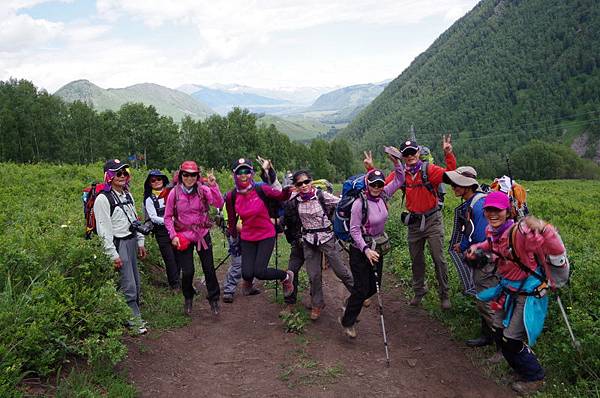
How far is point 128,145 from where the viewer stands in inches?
2296

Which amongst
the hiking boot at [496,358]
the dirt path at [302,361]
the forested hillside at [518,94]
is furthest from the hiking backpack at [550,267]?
the forested hillside at [518,94]

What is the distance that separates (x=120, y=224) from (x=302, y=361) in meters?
3.21

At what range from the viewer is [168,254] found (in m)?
8.67

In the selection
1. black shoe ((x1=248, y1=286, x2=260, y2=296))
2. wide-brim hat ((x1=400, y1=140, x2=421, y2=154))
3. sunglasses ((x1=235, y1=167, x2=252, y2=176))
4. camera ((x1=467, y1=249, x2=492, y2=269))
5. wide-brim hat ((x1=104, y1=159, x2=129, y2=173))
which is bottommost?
black shoe ((x1=248, y1=286, x2=260, y2=296))

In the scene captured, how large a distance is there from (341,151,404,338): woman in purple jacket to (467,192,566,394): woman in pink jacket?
145 centimetres

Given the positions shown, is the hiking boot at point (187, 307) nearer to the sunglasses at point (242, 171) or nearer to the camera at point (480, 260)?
the sunglasses at point (242, 171)

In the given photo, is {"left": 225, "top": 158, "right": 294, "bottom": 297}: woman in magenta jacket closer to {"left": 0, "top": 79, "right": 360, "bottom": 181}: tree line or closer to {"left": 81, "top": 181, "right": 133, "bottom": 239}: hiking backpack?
{"left": 81, "top": 181, "right": 133, "bottom": 239}: hiking backpack

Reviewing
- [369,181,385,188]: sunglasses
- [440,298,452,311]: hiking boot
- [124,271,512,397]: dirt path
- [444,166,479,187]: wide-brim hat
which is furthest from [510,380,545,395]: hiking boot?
[369,181,385,188]: sunglasses

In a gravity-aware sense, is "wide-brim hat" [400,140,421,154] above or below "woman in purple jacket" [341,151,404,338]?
above

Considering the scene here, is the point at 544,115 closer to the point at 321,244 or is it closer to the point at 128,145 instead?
the point at 128,145

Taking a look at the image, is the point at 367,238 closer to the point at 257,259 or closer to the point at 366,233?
the point at 366,233

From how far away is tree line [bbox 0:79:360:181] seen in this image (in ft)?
170

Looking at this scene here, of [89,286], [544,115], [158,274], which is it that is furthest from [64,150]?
[544,115]

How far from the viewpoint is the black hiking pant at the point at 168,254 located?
847cm
